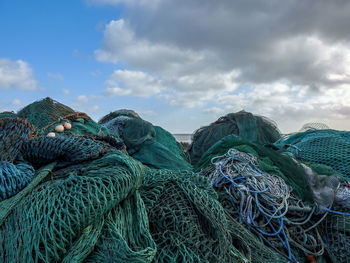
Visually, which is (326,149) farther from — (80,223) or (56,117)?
(80,223)

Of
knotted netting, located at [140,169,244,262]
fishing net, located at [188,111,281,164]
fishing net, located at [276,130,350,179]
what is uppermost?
fishing net, located at [188,111,281,164]

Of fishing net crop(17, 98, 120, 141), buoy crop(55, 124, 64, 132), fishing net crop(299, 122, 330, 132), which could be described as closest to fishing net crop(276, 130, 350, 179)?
fishing net crop(299, 122, 330, 132)

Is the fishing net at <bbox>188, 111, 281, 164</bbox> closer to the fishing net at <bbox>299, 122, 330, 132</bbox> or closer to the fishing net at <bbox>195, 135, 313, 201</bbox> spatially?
the fishing net at <bbox>299, 122, 330, 132</bbox>

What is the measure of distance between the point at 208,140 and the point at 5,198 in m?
3.99

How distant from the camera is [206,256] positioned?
1637mm

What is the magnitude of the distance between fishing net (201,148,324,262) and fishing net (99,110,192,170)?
705 mm

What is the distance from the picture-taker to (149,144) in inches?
148

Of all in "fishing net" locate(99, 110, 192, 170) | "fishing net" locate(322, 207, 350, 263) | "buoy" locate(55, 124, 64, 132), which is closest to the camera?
"buoy" locate(55, 124, 64, 132)

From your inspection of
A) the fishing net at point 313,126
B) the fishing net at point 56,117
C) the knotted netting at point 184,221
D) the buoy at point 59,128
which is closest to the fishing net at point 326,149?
the fishing net at point 313,126

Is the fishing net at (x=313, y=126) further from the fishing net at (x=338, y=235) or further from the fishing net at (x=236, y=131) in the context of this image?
the fishing net at (x=338, y=235)

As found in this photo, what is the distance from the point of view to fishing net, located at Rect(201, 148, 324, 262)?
259cm

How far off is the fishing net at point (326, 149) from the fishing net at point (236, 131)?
1.16 meters

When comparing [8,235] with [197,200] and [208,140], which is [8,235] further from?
[208,140]

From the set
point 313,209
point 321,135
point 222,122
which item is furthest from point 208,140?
point 313,209
